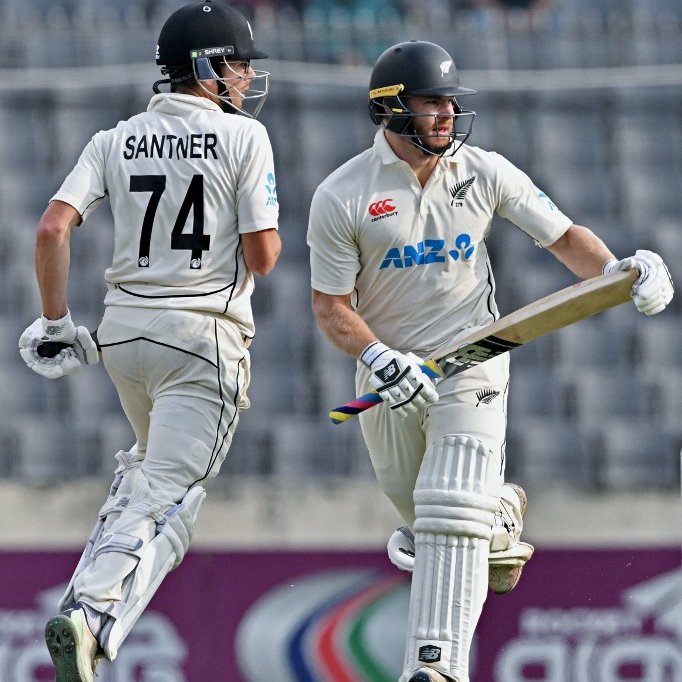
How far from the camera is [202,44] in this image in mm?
4305

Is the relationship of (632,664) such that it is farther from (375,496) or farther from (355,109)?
(355,109)

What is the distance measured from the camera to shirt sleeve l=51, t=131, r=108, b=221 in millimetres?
4223

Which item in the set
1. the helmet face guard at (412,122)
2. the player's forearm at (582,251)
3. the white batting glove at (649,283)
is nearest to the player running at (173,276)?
the helmet face guard at (412,122)

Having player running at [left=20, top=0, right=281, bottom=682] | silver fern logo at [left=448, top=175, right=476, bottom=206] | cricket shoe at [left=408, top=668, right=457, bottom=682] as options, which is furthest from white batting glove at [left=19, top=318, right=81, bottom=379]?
cricket shoe at [left=408, top=668, right=457, bottom=682]

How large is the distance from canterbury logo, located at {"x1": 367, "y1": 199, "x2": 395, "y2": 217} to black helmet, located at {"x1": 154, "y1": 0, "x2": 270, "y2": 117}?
0.45 meters

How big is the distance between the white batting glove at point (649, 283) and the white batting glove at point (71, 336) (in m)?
1.40

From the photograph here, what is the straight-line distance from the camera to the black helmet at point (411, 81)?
14.2ft

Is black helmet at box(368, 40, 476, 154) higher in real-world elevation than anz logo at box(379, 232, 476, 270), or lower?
higher

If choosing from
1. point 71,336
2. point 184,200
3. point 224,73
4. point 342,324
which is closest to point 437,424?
point 342,324

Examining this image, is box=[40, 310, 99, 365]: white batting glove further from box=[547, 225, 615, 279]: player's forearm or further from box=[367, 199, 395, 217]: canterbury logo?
box=[547, 225, 615, 279]: player's forearm

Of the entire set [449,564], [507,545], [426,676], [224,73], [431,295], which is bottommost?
[426,676]

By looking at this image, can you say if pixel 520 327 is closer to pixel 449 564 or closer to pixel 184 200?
pixel 449 564

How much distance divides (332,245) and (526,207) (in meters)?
0.55

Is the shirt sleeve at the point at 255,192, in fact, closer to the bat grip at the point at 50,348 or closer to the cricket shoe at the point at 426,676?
the bat grip at the point at 50,348
